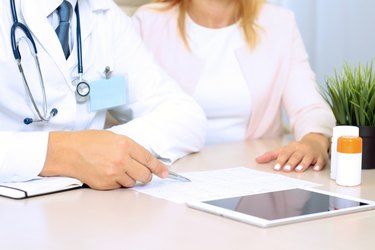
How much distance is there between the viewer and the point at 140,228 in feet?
3.07

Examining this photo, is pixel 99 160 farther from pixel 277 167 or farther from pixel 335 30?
pixel 335 30

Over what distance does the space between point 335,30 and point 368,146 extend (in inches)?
55.9

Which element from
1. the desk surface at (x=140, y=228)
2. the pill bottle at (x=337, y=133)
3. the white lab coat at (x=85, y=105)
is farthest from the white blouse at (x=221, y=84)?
the desk surface at (x=140, y=228)

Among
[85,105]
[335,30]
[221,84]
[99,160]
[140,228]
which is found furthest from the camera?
[335,30]

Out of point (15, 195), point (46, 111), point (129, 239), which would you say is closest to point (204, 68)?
point (46, 111)

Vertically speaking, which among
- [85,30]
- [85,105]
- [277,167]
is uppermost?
[85,30]

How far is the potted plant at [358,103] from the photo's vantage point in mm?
1376

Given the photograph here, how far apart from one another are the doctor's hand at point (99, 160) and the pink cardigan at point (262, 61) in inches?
28.3

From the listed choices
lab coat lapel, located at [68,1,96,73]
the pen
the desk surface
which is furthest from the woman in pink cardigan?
the desk surface

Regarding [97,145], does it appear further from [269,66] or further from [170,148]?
[269,66]

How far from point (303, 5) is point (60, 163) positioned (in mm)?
1767

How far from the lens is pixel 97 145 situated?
119cm

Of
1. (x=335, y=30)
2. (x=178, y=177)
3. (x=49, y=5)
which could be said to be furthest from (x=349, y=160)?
(x=335, y=30)

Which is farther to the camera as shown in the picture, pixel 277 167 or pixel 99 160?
pixel 277 167
